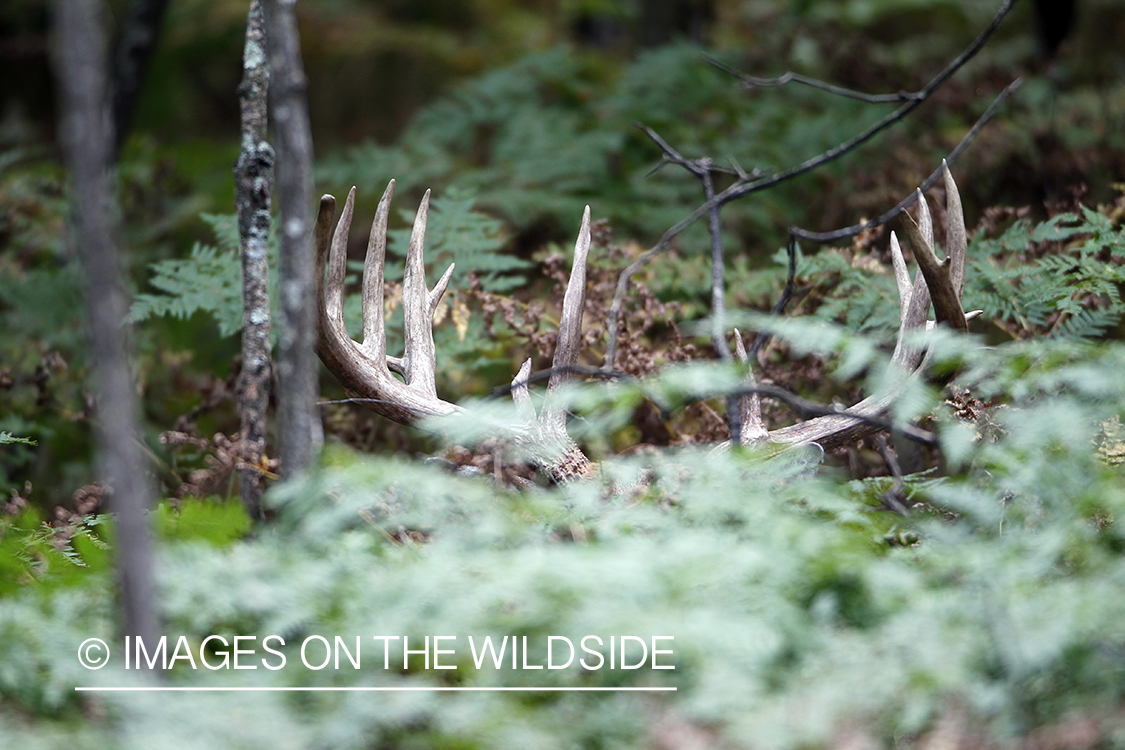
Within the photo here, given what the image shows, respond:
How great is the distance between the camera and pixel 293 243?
73.2 inches

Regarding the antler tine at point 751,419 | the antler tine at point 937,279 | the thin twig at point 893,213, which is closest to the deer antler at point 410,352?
the antler tine at point 751,419

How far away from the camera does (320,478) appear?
5.86 feet

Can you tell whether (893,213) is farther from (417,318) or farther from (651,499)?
(417,318)

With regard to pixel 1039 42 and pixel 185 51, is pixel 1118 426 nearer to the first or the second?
pixel 1039 42

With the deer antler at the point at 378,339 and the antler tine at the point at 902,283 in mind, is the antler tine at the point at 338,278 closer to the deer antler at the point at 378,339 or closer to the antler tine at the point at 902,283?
the deer antler at the point at 378,339

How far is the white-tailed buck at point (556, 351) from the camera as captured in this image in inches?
101

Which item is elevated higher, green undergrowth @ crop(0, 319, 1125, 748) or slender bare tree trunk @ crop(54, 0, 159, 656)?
slender bare tree trunk @ crop(54, 0, 159, 656)

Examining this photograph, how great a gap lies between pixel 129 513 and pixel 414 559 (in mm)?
584

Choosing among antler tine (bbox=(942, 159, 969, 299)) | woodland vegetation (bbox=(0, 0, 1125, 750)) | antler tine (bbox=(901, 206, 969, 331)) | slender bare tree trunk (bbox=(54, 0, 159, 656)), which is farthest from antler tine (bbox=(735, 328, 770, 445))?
slender bare tree trunk (bbox=(54, 0, 159, 656))

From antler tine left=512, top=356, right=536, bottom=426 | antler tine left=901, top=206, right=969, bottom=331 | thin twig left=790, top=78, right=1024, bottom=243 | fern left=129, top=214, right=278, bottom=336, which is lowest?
antler tine left=512, top=356, right=536, bottom=426

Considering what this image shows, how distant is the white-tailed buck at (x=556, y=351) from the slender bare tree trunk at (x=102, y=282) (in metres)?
1.04

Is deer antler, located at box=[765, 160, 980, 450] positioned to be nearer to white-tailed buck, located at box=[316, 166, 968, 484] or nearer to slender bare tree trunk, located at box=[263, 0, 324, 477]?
white-tailed buck, located at box=[316, 166, 968, 484]

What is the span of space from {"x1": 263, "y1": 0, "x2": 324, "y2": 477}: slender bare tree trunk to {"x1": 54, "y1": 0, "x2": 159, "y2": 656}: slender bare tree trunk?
0.40m

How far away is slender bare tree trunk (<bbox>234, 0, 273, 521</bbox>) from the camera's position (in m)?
2.22
